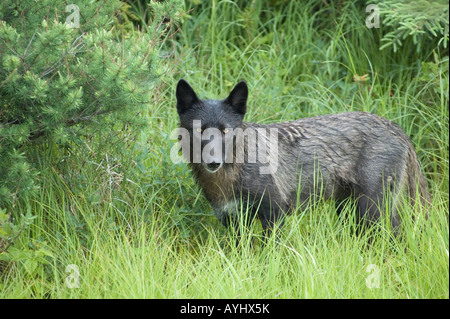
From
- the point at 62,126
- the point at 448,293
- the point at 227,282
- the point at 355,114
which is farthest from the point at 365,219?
the point at 62,126

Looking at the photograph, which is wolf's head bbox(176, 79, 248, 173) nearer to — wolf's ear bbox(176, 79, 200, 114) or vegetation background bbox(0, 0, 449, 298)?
wolf's ear bbox(176, 79, 200, 114)

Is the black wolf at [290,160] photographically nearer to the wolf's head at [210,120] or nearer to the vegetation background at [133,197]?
the wolf's head at [210,120]

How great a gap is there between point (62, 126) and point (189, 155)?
1175 mm

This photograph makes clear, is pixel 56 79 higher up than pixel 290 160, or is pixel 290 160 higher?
pixel 56 79

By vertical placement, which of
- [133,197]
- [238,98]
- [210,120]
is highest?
[238,98]

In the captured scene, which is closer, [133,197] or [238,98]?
[238,98]

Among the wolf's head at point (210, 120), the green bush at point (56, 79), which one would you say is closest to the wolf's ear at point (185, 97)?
the wolf's head at point (210, 120)

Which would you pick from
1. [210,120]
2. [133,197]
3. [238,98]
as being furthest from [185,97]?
[133,197]

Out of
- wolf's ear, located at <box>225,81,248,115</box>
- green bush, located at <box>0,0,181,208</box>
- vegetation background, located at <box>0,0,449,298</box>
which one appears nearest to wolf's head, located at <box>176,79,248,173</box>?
wolf's ear, located at <box>225,81,248,115</box>

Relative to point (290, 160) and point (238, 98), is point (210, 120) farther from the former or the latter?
point (290, 160)

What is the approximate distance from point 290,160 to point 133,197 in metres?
1.45

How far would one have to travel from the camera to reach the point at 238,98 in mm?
4770

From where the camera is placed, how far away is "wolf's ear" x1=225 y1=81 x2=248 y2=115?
473cm

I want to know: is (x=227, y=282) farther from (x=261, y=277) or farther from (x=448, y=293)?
(x=448, y=293)
